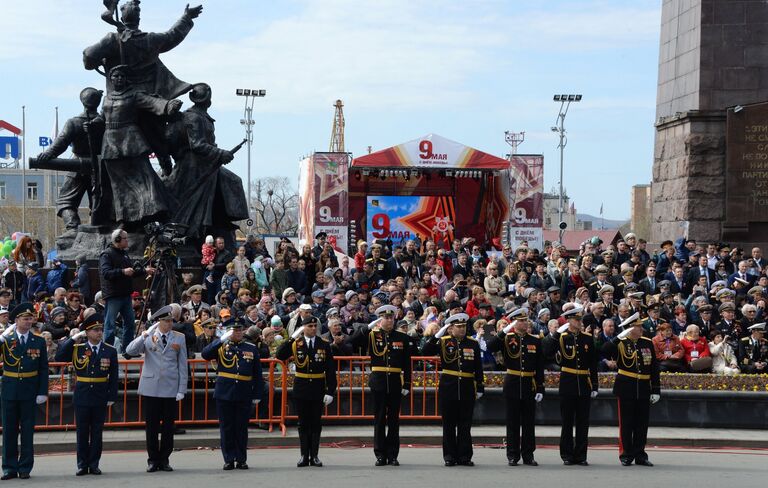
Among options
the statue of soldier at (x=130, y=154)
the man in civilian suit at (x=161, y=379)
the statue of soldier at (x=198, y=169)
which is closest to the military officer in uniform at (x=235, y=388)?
the man in civilian suit at (x=161, y=379)

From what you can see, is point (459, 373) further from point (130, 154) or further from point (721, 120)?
point (721, 120)

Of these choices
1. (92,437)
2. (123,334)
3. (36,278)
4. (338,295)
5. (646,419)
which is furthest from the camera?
(36,278)

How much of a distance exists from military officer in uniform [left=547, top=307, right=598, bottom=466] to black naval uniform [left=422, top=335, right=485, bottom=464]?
96cm

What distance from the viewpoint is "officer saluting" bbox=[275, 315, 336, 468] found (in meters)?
12.5

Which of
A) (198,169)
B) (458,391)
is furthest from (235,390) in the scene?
(198,169)

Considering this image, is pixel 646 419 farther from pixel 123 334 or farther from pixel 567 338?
pixel 123 334

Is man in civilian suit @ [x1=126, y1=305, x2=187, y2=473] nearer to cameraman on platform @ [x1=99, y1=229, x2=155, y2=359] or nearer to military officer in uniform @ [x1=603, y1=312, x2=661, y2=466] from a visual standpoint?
cameraman on platform @ [x1=99, y1=229, x2=155, y2=359]

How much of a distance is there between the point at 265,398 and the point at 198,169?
7226mm

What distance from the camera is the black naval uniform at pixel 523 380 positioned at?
42.2ft

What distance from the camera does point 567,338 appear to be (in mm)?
13258

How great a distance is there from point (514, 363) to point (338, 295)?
4.99 metres

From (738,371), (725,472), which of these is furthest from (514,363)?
(738,371)

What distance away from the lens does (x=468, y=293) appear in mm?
19141

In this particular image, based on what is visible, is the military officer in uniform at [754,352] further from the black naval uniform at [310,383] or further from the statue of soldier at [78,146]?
the statue of soldier at [78,146]
